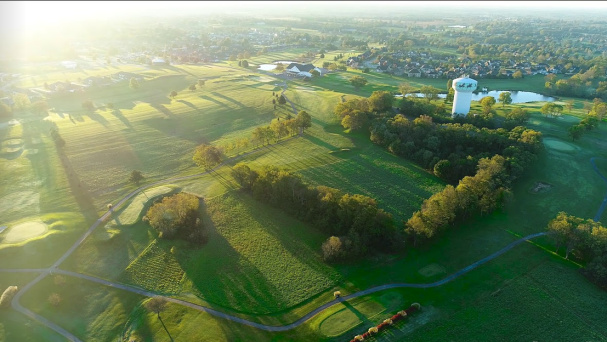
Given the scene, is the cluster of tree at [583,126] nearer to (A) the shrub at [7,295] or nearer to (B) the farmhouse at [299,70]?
(B) the farmhouse at [299,70]

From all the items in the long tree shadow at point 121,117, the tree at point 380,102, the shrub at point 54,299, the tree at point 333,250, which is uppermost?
the tree at point 380,102

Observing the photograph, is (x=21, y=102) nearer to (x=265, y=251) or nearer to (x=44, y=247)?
(x=44, y=247)

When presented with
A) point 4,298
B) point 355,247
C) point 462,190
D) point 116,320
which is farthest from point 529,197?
point 4,298

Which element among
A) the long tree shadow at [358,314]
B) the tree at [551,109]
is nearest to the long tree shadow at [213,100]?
the long tree shadow at [358,314]

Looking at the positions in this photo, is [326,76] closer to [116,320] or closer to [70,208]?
[70,208]

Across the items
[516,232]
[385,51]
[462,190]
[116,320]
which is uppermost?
[385,51]

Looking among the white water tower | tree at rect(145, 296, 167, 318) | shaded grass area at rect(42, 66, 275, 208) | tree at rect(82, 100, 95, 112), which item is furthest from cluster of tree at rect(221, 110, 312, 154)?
tree at rect(82, 100, 95, 112)

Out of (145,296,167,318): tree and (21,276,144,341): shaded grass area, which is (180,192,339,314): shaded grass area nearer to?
(145,296,167,318): tree
